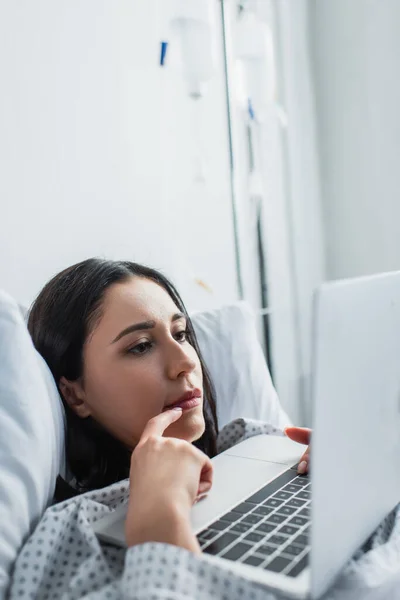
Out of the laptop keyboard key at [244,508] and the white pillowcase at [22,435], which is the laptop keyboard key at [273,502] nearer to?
the laptop keyboard key at [244,508]

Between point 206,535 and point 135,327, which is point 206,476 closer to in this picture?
point 206,535

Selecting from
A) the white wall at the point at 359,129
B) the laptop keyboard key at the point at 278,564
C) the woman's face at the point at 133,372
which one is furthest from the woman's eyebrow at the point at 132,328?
the white wall at the point at 359,129

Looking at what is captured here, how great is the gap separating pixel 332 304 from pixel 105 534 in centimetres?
44

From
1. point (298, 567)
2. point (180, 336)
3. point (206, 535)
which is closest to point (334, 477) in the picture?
point (298, 567)

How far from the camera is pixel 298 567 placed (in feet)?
2.02

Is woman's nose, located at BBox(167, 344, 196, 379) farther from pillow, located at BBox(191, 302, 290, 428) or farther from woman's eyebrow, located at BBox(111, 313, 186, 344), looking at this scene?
pillow, located at BBox(191, 302, 290, 428)

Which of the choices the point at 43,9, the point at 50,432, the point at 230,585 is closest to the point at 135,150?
the point at 43,9

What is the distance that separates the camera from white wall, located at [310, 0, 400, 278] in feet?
6.88

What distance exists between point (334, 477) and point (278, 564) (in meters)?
0.13

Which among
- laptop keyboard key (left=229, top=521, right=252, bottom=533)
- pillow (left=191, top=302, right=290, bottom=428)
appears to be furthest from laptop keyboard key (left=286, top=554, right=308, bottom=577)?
pillow (left=191, top=302, right=290, bottom=428)

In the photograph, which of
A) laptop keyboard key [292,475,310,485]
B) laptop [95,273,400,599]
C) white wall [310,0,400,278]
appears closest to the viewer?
laptop [95,273,400,599]

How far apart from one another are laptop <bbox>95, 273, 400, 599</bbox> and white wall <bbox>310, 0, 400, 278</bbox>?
5.09ft

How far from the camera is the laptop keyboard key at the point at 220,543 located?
0.67 metres

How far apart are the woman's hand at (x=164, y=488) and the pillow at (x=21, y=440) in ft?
0.43
